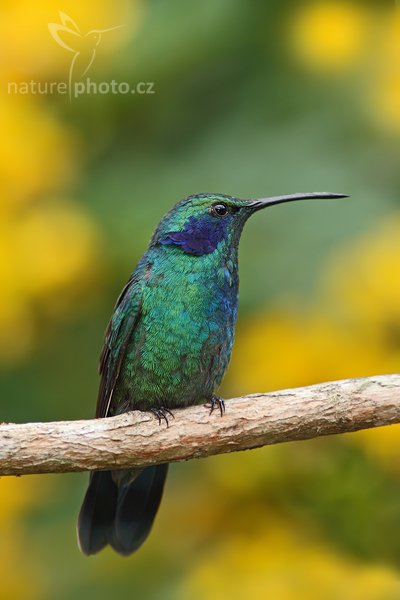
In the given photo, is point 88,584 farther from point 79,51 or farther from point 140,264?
point 79,51

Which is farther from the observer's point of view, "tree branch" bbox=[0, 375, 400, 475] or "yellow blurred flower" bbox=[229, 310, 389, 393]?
"yellow blurred flower" bbox=[229, 310, 389, 393]

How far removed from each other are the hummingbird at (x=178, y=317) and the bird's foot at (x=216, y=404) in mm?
10

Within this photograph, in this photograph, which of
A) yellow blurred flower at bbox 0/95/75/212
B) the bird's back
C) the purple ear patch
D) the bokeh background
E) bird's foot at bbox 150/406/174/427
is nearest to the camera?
the bokeh background

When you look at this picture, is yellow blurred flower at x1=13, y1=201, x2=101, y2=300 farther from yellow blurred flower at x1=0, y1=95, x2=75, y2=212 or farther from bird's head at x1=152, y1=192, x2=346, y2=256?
bird's head at x1=152, y1=192, x2=346, y2=256

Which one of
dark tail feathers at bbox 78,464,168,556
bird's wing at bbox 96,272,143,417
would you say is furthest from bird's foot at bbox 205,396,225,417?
dark tail feathers at bbox 78,464,168,556

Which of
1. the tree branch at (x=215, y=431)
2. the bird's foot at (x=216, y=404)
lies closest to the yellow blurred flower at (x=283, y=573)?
the tree branch at (x=215, y=431)

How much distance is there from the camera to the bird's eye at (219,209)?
4156 mm

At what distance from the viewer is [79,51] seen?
15.3 feet

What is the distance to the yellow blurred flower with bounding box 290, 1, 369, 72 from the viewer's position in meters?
4.29

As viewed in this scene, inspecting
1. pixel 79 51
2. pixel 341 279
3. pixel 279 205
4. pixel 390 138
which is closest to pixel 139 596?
pixel 341 279

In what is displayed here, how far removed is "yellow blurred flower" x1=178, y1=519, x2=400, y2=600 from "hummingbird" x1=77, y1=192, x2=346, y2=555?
1.83ft

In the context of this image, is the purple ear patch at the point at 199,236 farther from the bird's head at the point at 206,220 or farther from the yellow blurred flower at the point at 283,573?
the yellow blurred flower at the point at 283,573

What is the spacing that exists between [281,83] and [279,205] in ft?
1.94

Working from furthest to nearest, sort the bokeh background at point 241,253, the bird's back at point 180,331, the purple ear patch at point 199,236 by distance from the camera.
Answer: the purple ear patch at point 199,236 < the bird's back at point 180,331 < the bokeh background at point 241,253
